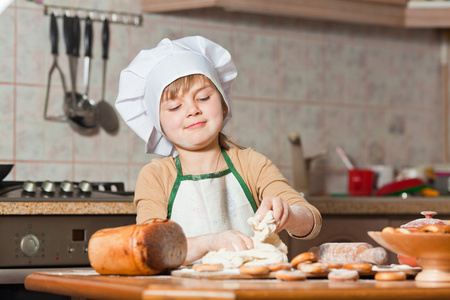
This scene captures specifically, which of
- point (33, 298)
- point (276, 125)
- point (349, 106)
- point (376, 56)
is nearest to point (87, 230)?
point (33, 298)

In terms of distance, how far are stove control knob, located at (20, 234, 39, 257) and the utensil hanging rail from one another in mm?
928

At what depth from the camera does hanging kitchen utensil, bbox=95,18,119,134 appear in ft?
7.88

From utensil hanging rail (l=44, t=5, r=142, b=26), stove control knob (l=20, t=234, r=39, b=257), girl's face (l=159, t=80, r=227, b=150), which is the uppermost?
utensil hanging rail (l=44, t=5, r=142, b=26)

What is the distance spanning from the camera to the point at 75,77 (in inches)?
93.4

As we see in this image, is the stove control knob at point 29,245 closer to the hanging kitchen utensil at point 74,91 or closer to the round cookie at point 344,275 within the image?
the hanging kitchen utensil at point 74,91

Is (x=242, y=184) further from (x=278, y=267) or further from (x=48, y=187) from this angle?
(x=48, y=187)

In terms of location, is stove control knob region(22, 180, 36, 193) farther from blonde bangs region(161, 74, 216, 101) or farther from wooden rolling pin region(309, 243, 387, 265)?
wooden rolling pin region(309, 243, 387, 265)

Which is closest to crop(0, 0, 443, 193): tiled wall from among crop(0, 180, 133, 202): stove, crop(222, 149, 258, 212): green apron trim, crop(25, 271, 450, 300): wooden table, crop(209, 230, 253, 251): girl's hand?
crop(0, 180, 133, 202): stove

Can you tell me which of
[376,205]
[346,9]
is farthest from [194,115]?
[346,9]

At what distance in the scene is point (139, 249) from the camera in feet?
3.01

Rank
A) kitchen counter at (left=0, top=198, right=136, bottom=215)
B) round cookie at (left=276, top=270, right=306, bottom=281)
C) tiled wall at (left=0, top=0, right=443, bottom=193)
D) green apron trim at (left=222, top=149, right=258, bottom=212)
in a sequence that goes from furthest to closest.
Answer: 1. tiled wall at (left=0, top=0, right=443, bottom=193)
2. kitchen counter at (left=0, top=198, right=136, bottom=215)
3. green apron trim at (left=222, top=149, right=258, bottom=212)
4. round cookie at (left=276, top=270, right=306, bottom=281)

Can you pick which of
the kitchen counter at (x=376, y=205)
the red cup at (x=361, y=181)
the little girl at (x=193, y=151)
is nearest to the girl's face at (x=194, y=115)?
the little girl at (x=193, y=151)

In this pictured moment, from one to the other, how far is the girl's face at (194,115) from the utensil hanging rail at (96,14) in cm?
120

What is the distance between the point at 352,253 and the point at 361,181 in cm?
164
